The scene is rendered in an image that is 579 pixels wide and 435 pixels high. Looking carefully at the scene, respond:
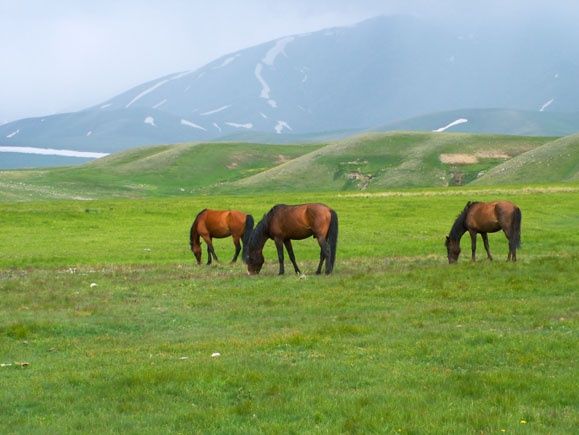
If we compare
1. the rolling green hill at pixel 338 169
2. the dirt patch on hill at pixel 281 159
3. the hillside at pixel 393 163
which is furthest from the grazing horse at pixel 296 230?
the dirt patch on hill at pixel 281 159

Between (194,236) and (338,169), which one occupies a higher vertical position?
(338,169)

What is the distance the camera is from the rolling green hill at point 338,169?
107500 millimetres

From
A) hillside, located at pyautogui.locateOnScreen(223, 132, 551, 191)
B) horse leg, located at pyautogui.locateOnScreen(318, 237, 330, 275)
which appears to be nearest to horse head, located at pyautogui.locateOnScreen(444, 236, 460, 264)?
horse leg, located at pyautogui.locateOnScreen(318, 237, 330, 275)

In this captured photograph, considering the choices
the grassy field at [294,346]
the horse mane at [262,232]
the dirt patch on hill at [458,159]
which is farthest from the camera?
the dirt patch on hill at [458,159]

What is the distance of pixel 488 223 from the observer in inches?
1108

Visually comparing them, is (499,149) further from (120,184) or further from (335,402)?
(335,402)

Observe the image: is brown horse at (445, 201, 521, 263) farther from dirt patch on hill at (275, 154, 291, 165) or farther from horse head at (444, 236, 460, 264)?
dirt patch on hill at (275, 154, 291, 165)

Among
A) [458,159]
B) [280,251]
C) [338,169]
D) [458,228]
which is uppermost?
[458,159]

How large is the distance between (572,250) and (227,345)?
21708 mm

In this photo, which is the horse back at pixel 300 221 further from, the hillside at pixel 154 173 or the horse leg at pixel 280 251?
the hillside at pixel 154 173

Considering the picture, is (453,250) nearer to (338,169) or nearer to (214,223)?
(214,223)

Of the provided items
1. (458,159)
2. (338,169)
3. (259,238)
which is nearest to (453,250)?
(259,238)

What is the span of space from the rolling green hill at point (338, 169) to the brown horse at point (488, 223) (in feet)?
223

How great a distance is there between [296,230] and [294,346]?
457 inches
